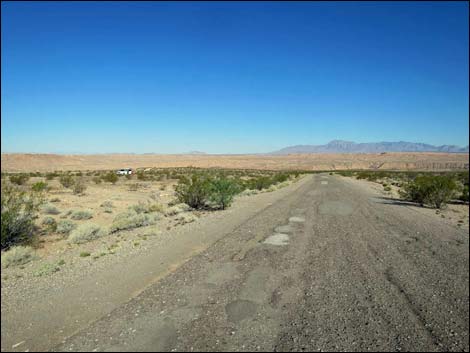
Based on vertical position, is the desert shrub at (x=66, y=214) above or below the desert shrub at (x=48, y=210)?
below

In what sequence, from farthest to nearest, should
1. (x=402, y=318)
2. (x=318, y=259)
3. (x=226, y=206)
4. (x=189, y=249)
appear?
(x=226, y=206), (x=189, y=249), (x=318, y=259), (x=402, y=318)

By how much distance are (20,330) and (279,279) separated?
474cm

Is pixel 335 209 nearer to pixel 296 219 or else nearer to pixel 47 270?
pixel 296 219

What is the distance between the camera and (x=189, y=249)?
1024 centimetres

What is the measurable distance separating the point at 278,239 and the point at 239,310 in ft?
18.9

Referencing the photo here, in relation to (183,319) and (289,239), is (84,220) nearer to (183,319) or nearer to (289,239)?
(289,239)

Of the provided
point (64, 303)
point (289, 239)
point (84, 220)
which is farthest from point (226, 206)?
point (64, 303)

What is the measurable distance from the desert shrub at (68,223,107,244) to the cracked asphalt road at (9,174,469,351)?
4787 millimetres

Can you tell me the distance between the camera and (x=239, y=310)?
18.4 feet

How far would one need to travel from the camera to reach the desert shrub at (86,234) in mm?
11516

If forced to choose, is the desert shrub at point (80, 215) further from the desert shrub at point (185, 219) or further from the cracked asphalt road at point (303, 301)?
the cracked asphalt road at point (303, 301)

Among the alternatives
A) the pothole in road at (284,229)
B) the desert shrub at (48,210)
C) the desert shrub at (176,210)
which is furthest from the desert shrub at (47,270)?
the desert shrub at (48,210)

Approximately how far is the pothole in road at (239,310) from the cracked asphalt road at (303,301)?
0.06 ft

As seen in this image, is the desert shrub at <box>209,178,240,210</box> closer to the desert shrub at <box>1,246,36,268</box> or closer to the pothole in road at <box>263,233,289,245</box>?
the pothole in road at <box>263,233,289,245</box>
